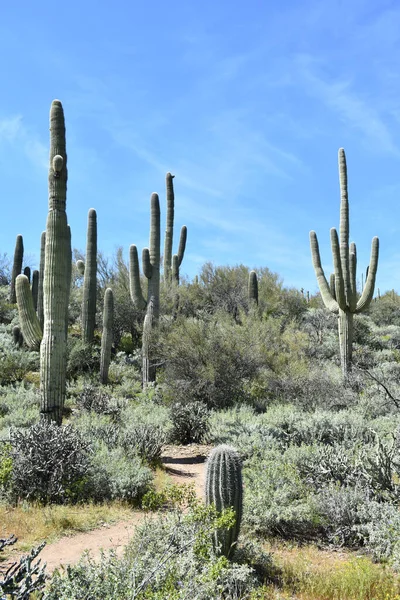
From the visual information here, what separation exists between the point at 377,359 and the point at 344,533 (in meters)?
14.8

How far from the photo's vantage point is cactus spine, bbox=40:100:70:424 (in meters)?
9.30

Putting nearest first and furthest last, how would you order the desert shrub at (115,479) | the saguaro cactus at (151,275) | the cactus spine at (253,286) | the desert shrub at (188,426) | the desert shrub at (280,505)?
the desert shrub at (280,505), the desert shrub at (115,479), the desert shrub at (188,426), the saguaro cactus at (151,275), the cactus spine at (253,286)

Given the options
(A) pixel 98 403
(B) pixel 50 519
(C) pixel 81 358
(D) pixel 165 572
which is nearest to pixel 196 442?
(A) pixel 98 403

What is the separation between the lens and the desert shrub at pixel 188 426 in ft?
36.4

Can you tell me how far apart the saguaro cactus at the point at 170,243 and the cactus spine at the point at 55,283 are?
34.1 ft

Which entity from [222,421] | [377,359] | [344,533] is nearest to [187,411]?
[222,421]

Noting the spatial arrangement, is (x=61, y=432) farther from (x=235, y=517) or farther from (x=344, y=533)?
(x=344, y=533)

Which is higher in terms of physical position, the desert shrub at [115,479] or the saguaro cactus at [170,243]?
the saguaro cactus at [170,243]

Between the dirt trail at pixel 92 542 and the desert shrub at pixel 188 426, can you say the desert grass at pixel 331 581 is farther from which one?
the desert shrub at pixel 188 426

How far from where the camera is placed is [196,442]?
36.7 ft

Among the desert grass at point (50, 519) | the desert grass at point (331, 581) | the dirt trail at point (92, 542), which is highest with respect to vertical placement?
the desert grass at point (50, 519)

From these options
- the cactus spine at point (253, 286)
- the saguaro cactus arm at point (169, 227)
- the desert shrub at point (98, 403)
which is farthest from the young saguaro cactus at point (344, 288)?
the desert shrub at point (98, 403)

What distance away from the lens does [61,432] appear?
24.3ft

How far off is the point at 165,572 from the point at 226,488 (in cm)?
146
